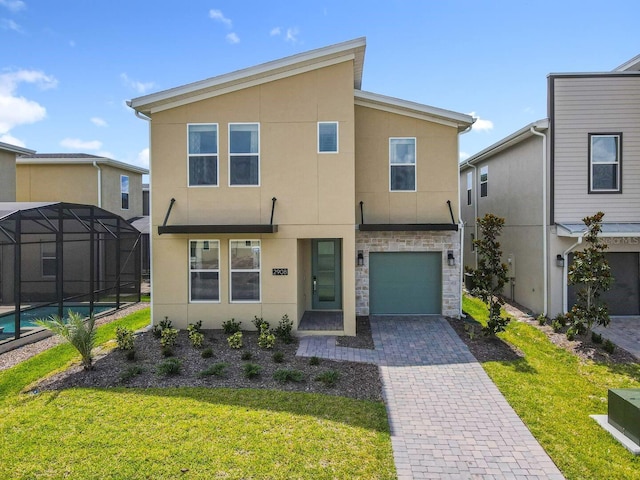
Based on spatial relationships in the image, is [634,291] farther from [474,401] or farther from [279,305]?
[279,305]

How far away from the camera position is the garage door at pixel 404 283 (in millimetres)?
12953

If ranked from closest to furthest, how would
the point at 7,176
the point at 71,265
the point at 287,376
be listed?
the point at 287,376
the point at 7,176
the point at 71,265

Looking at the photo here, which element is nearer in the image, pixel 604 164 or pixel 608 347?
pixel 608 347

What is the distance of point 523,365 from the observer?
862 centimetres

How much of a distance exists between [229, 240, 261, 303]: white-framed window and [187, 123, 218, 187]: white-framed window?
178 centimetres

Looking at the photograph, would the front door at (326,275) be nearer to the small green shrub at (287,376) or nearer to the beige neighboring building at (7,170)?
the small green shrub at (287,376)

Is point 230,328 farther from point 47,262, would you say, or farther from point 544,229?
point 47,262

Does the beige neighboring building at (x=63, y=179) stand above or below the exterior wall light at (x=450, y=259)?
above

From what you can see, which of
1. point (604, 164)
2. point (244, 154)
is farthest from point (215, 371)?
point (604, 164)

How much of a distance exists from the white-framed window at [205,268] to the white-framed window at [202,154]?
1.62 metres

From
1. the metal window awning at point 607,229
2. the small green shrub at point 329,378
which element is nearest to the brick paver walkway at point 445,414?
the small green shrub at point 329,378

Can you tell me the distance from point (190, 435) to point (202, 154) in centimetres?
735

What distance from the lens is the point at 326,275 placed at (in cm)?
1320

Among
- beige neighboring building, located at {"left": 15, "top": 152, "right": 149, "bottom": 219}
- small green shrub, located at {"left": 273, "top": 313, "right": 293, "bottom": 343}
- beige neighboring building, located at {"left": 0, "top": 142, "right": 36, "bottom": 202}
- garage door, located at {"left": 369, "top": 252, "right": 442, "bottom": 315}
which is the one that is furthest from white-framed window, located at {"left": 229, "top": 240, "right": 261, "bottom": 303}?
beige neighboring building, located at {"left": 15, "top": 152, "right": 149, "bottom": 219}
